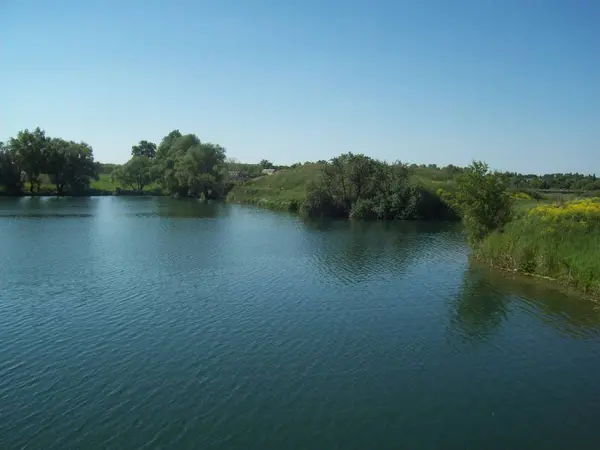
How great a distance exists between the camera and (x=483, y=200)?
4231 cm

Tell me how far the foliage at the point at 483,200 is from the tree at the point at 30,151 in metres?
107

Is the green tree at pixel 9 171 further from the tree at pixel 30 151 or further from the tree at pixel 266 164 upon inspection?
the tree at pixel 266 164

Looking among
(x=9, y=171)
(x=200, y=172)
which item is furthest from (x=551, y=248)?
(x=9, y=171)

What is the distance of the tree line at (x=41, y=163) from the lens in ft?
378

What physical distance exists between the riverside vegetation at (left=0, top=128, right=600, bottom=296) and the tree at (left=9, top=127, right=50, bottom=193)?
236 mm

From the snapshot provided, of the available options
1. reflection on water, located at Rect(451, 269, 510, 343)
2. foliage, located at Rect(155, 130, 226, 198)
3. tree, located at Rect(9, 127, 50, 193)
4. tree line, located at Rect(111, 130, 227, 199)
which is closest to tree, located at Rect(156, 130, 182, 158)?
tree line, located at Rect(111, 130, 227, 199)

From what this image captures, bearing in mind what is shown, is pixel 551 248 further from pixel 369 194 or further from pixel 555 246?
pixel 369 194

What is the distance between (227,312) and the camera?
27.0m

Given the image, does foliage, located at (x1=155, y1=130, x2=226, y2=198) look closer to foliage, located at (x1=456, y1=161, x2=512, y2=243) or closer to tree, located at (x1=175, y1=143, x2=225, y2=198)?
tree, located at (x1=175, y1=143, x2=225, y2=198)

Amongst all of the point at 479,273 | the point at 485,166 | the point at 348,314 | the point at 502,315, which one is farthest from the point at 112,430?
the point at 485,166

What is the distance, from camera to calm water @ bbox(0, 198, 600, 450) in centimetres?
1548

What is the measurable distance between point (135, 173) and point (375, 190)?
273 feet

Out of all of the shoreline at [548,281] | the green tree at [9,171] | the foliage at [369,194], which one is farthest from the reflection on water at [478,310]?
the green tree at [9,171]

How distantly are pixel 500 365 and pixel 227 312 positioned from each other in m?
14.1
